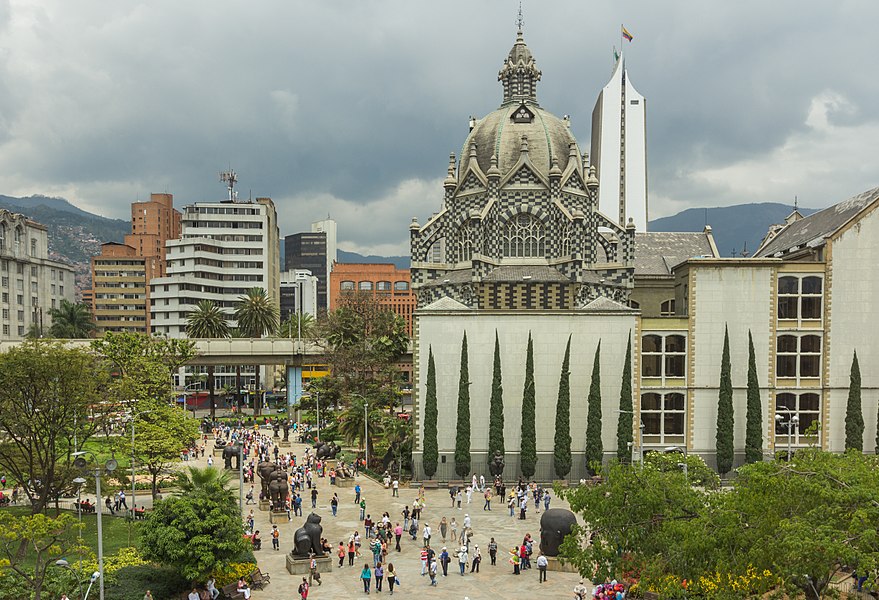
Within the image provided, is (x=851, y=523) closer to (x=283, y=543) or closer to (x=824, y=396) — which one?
(x=283, y=543)

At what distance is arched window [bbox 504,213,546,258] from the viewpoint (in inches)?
2665

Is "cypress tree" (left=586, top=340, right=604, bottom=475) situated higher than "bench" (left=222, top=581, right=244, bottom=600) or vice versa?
"cypress tree" (left=586, top=340, right=604, bottom=475)

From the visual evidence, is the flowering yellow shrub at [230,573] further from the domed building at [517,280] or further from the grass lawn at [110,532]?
the domed building at [517,280]

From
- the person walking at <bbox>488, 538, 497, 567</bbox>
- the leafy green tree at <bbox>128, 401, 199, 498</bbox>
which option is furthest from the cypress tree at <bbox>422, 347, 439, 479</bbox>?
the person walking at <bbox>488, 538, 497, 567</bbox>

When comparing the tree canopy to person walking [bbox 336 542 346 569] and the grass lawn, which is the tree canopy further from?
the grass lawn

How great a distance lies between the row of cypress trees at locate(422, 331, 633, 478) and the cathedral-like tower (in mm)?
8763

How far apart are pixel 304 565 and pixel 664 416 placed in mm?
34068

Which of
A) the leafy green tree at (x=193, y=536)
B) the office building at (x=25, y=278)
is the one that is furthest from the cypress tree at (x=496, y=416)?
the office building at (x=25, y=278)

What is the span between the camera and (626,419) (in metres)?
56.8

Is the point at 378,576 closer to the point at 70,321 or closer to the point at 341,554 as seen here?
the point at 341,554

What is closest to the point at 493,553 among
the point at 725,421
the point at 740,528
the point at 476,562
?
the point at 476,562

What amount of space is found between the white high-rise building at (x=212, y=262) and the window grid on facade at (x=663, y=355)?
103623 mm

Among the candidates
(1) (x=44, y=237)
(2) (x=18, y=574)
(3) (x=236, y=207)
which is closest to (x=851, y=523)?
(2) (x=18, y=574)

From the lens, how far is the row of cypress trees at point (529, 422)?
185 feet
